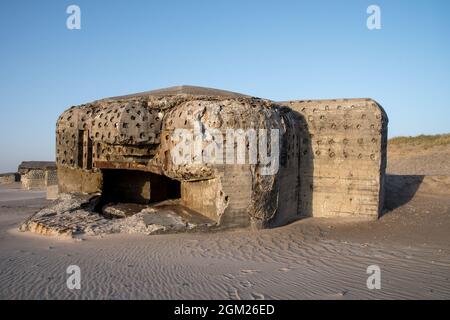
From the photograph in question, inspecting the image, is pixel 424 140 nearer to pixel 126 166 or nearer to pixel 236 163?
pixel 236 163

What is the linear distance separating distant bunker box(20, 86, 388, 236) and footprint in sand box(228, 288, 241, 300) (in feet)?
9.58

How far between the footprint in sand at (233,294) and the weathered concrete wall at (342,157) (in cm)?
536

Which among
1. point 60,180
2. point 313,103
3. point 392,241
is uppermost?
point 313,103

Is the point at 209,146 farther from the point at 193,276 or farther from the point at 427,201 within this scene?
the point at 427,201

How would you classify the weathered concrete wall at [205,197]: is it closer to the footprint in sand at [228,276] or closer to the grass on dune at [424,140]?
the footprint in sand at [228,276]

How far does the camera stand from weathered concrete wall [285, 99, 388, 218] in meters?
9.06

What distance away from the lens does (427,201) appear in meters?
10.9

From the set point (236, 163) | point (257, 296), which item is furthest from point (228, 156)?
point (257, 296)

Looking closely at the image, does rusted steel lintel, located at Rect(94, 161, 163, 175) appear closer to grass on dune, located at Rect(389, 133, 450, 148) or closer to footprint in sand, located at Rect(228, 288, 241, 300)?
footprint in sand, located at Rect(228, 288, 241, 300)

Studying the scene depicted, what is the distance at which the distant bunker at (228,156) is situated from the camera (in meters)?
7.39

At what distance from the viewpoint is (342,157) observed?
30.4 feet

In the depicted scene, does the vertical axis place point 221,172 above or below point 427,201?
above

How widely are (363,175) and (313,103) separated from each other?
2002 mm
